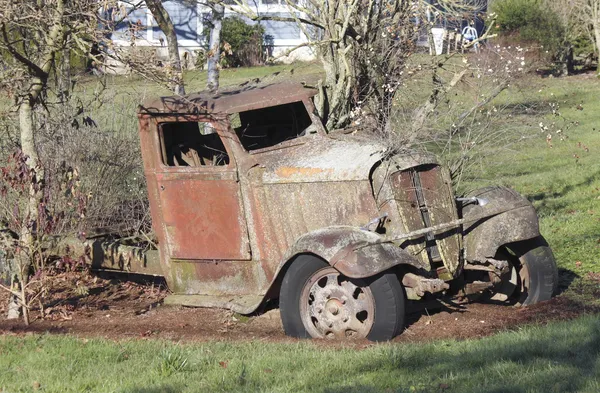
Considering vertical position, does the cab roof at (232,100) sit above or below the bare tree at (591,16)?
below

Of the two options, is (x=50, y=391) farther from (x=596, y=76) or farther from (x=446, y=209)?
(x=596, y=76)

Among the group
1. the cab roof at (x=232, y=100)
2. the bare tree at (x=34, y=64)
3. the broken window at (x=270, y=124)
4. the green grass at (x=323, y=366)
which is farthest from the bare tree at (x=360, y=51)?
the green grass at (x=323, y=366)

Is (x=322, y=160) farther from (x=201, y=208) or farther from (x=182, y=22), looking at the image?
(x=182, y=22)

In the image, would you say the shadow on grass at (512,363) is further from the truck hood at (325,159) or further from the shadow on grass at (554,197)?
the shadow on grass at (554,197)

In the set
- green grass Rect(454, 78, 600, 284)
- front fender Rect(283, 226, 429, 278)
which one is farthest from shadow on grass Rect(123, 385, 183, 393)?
green grass Rect(454, 78, 600, 284)

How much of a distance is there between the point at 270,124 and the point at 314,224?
5.35ft

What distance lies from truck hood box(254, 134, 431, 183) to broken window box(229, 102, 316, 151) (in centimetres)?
63

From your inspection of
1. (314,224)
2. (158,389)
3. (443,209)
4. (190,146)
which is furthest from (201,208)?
(158,389)

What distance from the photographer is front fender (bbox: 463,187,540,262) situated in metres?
6.89

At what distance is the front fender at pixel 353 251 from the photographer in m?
6.14

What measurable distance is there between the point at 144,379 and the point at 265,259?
189 centimetres

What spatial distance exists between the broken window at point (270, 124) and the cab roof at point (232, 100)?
28 cm

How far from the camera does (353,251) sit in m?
6.24

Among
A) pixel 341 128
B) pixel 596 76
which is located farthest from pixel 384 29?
pixel 596 76
